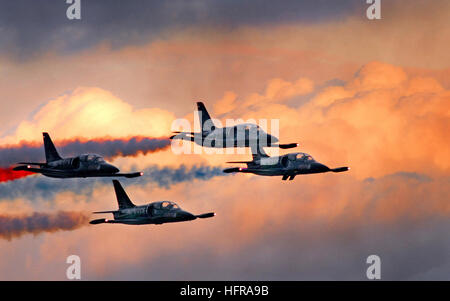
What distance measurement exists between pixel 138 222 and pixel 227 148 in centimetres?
2360

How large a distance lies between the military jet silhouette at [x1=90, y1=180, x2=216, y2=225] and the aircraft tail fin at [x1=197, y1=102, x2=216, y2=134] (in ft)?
89.3

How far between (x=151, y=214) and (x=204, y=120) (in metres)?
35.9

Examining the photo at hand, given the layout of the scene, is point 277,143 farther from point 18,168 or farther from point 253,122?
point 18,168

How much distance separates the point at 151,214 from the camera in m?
137

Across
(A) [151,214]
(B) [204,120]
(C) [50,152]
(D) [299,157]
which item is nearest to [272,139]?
(D) [299,157]

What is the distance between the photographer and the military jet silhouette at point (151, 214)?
135 meters

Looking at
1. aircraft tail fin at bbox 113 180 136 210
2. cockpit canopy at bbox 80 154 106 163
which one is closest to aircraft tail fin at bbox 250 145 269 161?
aircraft tail fin at bbox 113 180 136 210

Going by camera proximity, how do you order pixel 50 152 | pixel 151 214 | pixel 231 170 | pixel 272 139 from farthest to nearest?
1. pixel 272 139
2. pixel 231 170
3. pixel 50 152
4. pixel 151 214

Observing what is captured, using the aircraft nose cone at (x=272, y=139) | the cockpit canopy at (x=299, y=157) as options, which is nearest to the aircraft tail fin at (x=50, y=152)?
the cockpit canopy at (x=299, y=157)

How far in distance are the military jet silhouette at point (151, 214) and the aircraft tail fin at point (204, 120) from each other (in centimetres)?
2722

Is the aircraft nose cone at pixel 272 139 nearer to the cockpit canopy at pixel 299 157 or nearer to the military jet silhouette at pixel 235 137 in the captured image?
the military jet silhouette at pixel 235 137

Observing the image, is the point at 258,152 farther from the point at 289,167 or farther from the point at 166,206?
the point at 166,206
